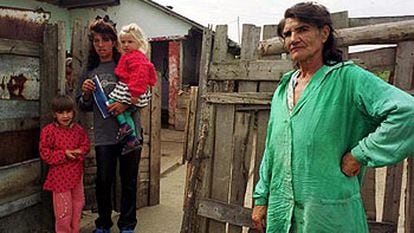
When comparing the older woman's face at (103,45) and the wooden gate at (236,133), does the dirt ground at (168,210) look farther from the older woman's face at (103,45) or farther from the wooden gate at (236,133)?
the older woman's face at (103,45)

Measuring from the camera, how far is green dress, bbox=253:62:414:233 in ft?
5.10

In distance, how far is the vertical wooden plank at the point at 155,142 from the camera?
14.1 ft

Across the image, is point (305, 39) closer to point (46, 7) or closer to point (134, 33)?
point (134, 33)

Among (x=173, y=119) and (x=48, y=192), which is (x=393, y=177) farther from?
(x=173, y=119)

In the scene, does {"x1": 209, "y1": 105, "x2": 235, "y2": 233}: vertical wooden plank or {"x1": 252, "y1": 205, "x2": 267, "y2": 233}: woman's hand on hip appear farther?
{"x1": 209, "y1": 105, "x2": 235, "y2": 233}: vertical wooden plank

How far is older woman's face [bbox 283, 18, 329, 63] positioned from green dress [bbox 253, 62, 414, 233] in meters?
0.09

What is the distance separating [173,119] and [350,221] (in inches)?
412

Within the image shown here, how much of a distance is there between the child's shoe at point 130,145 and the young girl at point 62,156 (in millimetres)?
308

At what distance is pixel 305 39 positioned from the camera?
68.8 inches

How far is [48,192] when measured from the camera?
3361 millimetres

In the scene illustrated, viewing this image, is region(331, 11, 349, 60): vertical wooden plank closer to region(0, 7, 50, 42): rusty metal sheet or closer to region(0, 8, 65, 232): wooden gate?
region(0, 8, 65, 232): wooden gate

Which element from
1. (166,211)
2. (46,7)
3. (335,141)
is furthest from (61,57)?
(46,7)

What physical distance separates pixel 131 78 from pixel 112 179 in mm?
874

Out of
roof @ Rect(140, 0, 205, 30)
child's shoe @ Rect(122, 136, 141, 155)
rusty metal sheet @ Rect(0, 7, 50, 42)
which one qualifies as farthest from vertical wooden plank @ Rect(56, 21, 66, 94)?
roof @ Rect(140, 0, 205, 30)
